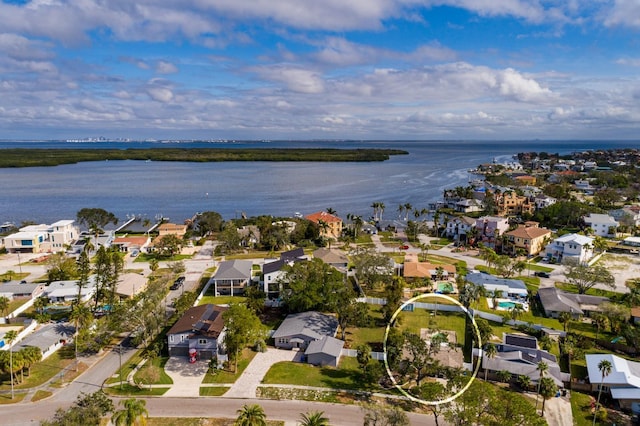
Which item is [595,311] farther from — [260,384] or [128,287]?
[128,287]

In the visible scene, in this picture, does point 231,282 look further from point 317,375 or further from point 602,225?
point 602,225

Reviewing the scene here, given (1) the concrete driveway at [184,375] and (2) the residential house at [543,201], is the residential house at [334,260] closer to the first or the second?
(1) the concrete driveway at [184,375]

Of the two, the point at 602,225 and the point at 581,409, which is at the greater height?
the point at 602,225

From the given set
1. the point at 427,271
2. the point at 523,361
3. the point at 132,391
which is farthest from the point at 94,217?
the point at 523,361

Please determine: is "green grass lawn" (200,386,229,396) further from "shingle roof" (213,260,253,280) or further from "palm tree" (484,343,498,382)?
"palm tree" (484,343,498,382)

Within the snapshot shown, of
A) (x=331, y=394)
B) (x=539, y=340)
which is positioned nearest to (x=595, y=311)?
(x=539, y=340)

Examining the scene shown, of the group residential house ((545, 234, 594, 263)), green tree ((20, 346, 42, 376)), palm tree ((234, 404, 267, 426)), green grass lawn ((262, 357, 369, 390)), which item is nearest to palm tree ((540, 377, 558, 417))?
green grass lawn ((262, 357, 369, 390))
